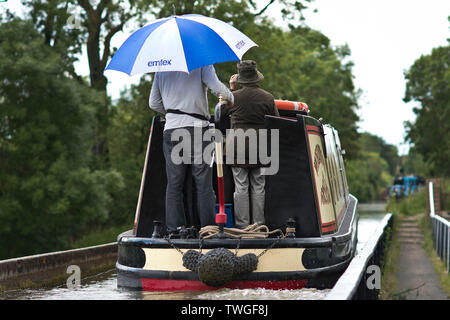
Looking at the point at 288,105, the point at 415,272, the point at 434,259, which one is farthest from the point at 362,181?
the point at 288,105

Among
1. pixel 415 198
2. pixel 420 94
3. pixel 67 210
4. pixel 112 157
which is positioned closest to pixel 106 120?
pixel 112 157

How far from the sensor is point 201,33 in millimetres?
6719

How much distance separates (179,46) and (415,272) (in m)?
7.83

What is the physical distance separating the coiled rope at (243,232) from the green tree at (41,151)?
632 inches

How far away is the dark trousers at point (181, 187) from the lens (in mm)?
6730

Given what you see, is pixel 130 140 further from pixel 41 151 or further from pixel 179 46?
pixel 179 46

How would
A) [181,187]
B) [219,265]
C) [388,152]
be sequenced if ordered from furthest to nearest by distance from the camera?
[388,152] < [181,187] < [219,265]

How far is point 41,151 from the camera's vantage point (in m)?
23.9

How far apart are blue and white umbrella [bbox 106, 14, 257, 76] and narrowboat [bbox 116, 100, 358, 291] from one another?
28.9 inches

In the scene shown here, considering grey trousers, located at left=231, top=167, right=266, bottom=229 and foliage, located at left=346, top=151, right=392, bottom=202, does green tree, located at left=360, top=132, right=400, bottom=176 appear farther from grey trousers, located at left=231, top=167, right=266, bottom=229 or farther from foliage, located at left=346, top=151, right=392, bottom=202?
grey trousers, located at left=231, top=167, right=266, bottom=229

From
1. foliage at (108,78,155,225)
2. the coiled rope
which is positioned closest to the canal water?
the coiled rope

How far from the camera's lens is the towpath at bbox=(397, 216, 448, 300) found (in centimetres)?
965

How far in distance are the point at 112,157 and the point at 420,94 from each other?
3061 cm

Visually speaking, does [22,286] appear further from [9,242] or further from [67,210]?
[9,242]
